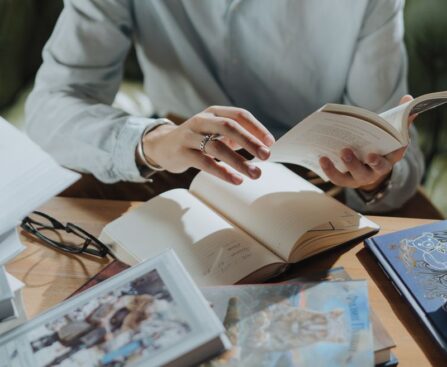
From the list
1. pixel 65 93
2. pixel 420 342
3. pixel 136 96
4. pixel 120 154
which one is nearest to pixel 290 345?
pixel 420 342

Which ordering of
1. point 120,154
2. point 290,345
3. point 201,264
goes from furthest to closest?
point 120,154
point 201,264
point 290,345

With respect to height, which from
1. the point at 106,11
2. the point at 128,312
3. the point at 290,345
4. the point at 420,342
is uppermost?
the point at 106,11

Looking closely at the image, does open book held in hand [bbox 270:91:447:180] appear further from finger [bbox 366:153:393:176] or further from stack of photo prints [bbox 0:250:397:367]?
stack of photo prints [bbox 0:250:397:367]

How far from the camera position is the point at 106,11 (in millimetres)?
1205

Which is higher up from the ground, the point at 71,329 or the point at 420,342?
the point at 71,329

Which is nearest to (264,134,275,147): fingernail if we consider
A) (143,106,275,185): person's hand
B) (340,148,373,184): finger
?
(143,106,275,185): person's hand

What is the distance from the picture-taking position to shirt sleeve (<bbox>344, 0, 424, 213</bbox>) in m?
1.19

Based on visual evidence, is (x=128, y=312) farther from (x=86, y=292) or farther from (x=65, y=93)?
(x=65, y=93)

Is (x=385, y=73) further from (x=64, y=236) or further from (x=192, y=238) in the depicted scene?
(x=64, y=236)

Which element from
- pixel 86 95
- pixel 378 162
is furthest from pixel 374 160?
pixel 86 95

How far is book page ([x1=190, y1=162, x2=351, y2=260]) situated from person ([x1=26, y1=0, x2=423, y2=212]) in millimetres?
142

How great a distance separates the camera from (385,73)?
120cm

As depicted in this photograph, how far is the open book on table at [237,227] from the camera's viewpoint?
83 cm

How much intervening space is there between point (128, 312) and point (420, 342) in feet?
1.13
